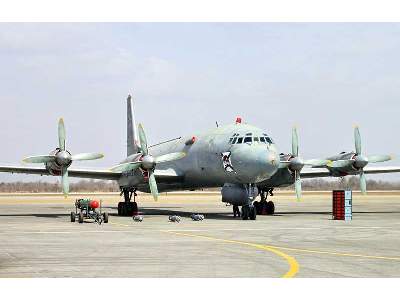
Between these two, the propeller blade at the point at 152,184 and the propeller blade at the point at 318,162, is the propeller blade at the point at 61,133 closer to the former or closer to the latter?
the propeller blade at the point at 152,184

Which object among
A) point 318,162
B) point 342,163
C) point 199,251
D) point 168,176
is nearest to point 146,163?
point 168,176

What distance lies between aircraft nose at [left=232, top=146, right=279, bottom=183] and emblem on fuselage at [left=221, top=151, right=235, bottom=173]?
0.42m

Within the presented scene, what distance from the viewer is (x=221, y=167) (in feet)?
130

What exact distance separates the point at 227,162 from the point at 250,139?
1.83 m

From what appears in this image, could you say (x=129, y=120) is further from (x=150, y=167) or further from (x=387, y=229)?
(x=387, y=229)

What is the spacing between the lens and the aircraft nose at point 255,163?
37094mm

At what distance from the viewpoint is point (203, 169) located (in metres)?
41.7

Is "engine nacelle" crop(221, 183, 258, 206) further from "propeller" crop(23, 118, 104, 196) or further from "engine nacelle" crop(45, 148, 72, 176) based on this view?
"engine nacelle" crop(45, 148, 72, 176)

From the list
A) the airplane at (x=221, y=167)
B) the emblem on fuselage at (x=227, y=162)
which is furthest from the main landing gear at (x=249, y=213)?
the emblem on fuselage at (x=227, y=162)

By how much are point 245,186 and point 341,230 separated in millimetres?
9875

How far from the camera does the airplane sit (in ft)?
125

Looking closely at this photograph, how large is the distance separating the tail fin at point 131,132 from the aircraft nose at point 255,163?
58.9ft
